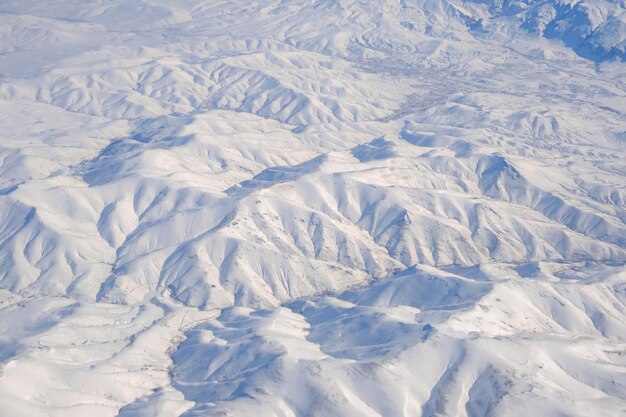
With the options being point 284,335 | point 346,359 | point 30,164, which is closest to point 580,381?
point 346,359

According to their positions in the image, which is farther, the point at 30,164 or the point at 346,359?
the point at 30,164

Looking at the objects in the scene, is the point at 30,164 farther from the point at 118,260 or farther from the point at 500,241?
the point at 500,241

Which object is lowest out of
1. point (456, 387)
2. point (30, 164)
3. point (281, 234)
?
point (30, 164)

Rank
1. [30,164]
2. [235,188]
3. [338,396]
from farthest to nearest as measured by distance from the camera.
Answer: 1. [30,164]
2. [235,188]
3. [338,396]

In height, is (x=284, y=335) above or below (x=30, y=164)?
above

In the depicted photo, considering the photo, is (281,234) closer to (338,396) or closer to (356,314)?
(356,314)

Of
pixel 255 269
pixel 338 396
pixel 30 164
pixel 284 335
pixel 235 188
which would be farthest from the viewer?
pixel 30 164

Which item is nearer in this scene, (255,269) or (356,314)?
(356,314)

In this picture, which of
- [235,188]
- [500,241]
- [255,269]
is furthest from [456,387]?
[235,188]

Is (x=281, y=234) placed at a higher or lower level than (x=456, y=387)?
lower
